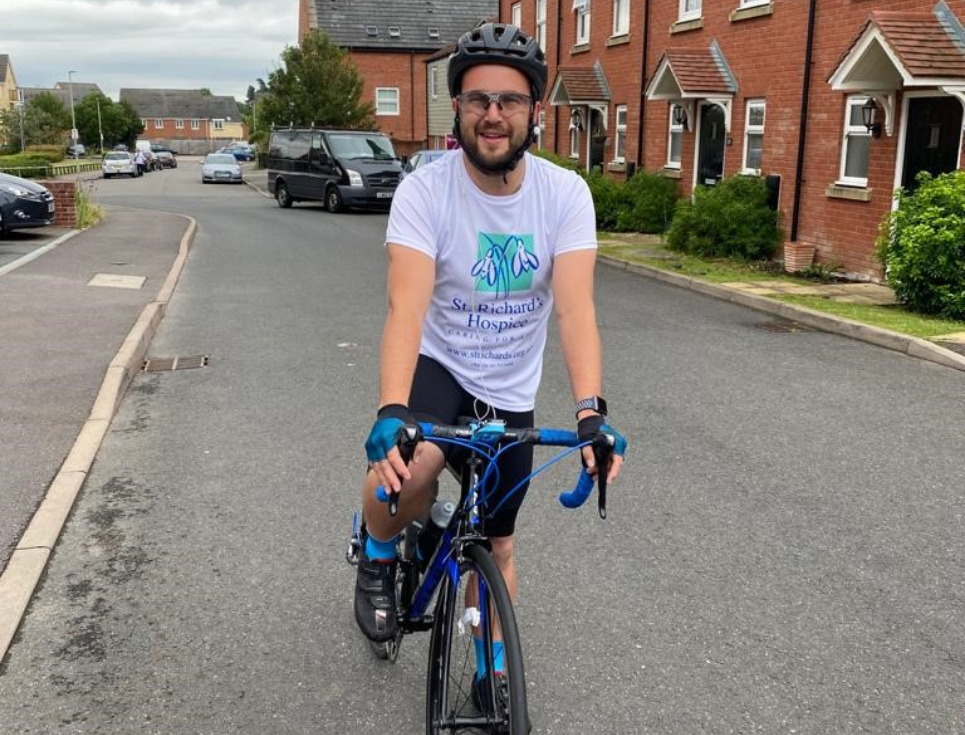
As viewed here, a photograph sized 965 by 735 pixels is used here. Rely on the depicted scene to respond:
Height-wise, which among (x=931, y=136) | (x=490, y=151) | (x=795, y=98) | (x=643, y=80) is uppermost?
(x=643, y=80)

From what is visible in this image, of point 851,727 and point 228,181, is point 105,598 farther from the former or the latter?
point 228,181

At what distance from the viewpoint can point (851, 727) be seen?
303 cm

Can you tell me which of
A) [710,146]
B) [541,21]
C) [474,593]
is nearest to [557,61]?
[541,21]

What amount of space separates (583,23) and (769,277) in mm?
13336

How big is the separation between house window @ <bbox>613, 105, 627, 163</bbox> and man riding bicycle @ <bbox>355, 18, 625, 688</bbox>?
19.8m

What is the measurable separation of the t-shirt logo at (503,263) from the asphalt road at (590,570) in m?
1.42

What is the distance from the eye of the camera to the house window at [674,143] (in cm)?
1917

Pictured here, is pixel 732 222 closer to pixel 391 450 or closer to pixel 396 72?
pixel 391 450

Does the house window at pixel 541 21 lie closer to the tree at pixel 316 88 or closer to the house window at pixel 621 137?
the house window at pixel 621 137

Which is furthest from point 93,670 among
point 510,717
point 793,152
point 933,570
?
point 793,152

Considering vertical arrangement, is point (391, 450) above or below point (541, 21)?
below

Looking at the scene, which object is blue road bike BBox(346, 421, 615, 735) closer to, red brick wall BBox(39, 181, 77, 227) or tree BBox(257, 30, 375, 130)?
red brick wall BBox(39, 181, 77, 227)

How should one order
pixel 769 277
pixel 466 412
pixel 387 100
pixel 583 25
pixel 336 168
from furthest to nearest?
pixel 387 100 → pixel 336 168 → pixel 583 25 → pixel 769 277 → pixel 466 412

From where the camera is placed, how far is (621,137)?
73.8 ft
